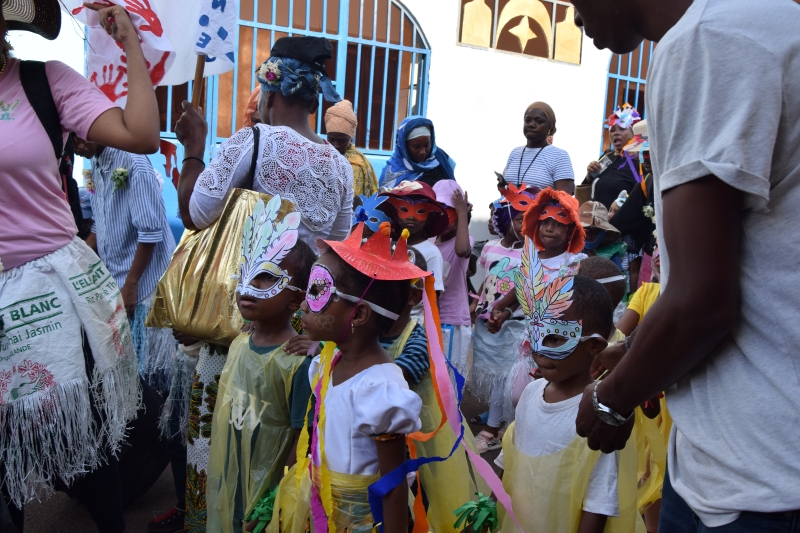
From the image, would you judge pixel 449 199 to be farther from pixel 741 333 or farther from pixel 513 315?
pixel 741 333

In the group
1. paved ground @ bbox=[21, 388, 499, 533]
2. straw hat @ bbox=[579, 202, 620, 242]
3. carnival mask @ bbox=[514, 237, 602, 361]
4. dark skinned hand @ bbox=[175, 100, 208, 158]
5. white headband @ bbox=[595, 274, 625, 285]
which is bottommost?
paved ground @ bbox=[21, 388, 499, 533]

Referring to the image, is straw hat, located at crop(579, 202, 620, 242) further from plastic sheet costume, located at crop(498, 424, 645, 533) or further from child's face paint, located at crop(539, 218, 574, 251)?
plastic sheet costume, located at crop(498, 424, 645, 533)

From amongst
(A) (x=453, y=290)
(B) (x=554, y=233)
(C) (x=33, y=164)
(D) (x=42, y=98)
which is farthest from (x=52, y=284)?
(A) (x=453, y=290)

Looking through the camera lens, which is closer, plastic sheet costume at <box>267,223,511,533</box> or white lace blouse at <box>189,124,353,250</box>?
plastic sheet costume at <box>267,223,511,533</box>

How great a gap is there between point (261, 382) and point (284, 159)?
95cm

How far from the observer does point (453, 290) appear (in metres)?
5.30

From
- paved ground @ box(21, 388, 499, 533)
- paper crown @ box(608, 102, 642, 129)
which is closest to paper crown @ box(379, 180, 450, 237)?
paved ground @ box(21, 388, 499, 533)

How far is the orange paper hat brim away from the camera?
453 cm

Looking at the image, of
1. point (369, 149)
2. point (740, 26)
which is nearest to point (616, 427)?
point (740, 26)

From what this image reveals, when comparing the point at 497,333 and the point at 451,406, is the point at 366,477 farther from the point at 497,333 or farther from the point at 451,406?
the point at 497,333

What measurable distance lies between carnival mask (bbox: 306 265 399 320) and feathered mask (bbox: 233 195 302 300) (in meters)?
0.36

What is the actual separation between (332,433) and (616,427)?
3.75 ft

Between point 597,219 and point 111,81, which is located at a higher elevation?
point 111,81

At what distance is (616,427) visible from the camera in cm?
147
